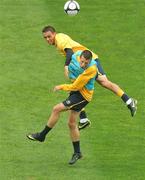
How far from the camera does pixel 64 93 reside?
83.2 feet

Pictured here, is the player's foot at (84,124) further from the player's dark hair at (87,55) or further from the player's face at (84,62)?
the player's dark hair at (87,55)

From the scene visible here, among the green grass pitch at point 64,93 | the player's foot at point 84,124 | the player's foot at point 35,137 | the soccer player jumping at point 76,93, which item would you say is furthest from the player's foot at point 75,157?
the player's foot at point 84,124

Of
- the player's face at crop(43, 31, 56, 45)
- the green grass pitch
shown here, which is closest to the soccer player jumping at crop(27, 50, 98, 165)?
the green grass pitch

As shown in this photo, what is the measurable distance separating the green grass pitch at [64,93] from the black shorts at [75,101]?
1.30 metres

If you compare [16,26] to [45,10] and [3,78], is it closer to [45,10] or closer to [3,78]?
[45,10]

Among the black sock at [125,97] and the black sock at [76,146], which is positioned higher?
the black sock at [125,97]

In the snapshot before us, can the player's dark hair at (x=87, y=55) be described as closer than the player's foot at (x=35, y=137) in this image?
Yes

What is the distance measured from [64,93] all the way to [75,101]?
517cm

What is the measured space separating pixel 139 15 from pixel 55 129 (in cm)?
920

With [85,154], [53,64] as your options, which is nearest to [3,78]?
[53,64]

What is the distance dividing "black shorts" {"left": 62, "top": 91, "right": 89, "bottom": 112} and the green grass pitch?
1.30 m

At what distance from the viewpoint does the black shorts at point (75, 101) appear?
20.2 metres

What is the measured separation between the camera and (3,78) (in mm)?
26094

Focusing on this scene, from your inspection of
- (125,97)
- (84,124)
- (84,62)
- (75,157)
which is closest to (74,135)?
(75,157)
